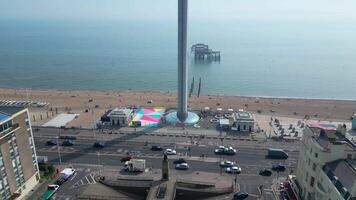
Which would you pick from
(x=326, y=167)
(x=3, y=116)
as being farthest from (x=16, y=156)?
(x=326, y=167)

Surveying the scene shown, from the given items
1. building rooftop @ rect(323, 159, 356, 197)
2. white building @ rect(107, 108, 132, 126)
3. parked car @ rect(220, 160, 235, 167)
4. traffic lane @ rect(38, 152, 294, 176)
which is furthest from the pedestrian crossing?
building rooftop @ rect(323, 159, 356, 197)

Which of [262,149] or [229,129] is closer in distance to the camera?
[262,149]

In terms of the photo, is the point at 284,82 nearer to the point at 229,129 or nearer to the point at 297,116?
the point at 297,116

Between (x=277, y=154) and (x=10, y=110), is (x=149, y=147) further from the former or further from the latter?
(x=10, y=110)

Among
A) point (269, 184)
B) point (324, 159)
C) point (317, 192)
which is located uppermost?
point (324, 159)

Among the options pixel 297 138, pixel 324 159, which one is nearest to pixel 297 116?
pixel 297 138

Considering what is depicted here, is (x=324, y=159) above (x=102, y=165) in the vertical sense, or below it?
above

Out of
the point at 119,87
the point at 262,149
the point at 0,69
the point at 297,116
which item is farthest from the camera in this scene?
the point at 0,69
